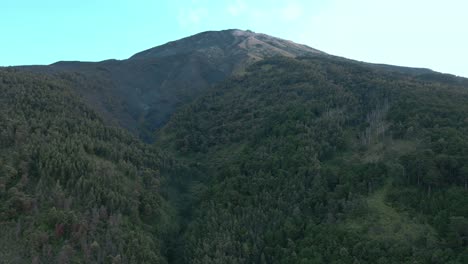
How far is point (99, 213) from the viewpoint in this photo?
62844 millimetres

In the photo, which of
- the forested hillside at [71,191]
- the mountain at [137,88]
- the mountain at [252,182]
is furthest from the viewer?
the mountain at [137,88]

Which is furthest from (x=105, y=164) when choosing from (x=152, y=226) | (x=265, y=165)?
(x=265, y=165)

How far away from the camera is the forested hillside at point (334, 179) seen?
5491cm

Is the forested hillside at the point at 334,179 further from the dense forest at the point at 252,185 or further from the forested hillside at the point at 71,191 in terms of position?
the forested hillside at the point at 71,191

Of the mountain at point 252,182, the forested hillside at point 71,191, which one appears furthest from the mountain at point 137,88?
the forested hillside at point 71,191

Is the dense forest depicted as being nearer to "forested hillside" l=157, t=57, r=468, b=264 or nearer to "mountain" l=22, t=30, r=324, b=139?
"forested hillside" l=157, t=57, r=468, b=264

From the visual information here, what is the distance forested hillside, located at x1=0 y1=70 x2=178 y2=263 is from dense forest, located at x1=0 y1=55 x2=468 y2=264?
0.23m

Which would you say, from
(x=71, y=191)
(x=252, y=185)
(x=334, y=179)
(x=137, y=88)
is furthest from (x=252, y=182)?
(x=137, y=88)

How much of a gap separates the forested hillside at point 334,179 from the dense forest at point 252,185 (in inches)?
10.8

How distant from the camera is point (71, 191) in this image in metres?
65.1

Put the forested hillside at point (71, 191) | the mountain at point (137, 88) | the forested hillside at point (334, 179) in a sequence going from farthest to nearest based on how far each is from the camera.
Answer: the mountain at point (137, 88)
the forested hillside at point (334, 179)
the forested hillside at point (71, 191)

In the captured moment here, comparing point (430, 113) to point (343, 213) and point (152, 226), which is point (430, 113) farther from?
point (152, 226)

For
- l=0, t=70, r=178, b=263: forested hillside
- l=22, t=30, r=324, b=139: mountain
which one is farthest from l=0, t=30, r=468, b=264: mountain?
l=22, t=30, r=324, b=139: mountain

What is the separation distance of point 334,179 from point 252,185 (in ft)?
49.9
